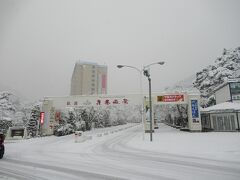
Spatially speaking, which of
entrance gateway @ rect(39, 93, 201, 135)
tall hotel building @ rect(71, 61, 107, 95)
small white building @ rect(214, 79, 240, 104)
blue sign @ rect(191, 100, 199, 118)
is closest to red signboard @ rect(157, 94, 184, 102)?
entrance gateway @ rect(39, 93, 201, 135)

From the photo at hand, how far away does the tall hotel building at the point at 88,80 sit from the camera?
125 metres

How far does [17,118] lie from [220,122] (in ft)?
192

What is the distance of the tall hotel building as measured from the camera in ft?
411

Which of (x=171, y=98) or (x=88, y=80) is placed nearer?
(x=171, y=98)

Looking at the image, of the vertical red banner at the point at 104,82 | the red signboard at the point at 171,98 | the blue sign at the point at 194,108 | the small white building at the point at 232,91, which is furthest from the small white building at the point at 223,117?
the vertical red banner at the point at 104,82

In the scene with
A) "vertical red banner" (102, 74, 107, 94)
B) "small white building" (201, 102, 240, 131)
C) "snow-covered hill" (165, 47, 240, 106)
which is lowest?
"small white building" (201, 102, 240, 131)

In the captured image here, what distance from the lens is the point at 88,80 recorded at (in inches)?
5037

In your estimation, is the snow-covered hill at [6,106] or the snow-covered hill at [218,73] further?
the snow-covered hill at [6,106]

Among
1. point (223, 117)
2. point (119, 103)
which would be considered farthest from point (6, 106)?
point (223, 117)

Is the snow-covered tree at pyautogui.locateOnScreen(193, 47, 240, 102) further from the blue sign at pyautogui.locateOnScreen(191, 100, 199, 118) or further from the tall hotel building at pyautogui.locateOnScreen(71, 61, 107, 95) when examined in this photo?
the tall hotel building at pyautogui.locateOnScreen(71, 61, 107, 95)

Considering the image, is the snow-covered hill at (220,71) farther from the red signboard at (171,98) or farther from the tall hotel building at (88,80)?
the tall hotel building at (88,80)

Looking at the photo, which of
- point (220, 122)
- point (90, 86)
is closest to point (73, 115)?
point (220, 122)

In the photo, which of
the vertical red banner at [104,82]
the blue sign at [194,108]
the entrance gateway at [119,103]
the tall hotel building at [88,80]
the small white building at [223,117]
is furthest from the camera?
the vertical red banner at [104,82]

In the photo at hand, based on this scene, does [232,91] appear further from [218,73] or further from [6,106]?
[6,106]
